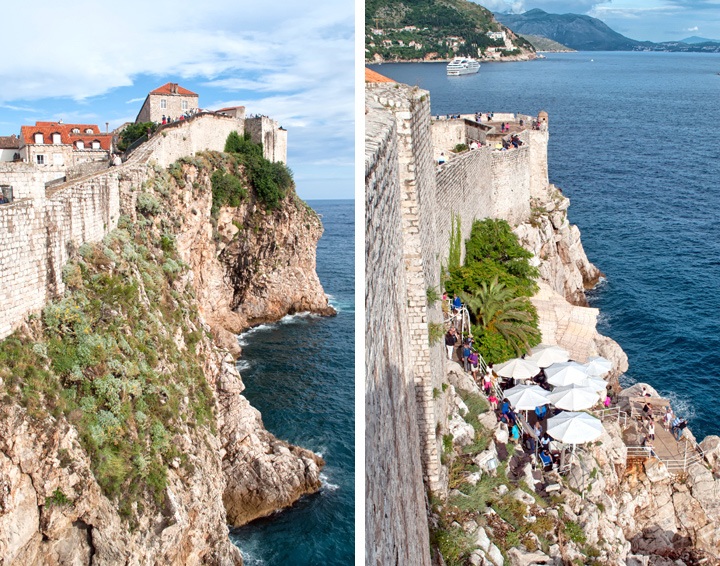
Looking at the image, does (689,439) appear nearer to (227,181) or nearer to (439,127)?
(439,127)

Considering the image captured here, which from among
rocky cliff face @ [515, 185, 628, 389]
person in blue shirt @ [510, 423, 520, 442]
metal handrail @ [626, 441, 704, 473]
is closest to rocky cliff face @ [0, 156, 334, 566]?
person in blue shirt @ [510, 423, 520, 442]

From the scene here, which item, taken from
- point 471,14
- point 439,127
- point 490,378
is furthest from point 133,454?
point 471,14

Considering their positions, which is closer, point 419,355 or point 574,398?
point 419,355

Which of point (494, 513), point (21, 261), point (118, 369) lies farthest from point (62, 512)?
point (494, 513)

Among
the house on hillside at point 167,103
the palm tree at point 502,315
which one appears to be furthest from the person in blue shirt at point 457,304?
the house on hillside at point 167,103

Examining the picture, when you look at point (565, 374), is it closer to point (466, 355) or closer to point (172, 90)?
point (466, 355)

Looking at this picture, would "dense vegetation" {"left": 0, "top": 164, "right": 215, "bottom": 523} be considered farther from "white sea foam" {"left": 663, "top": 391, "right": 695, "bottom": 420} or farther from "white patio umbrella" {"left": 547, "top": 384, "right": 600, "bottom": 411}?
"white sea foam" {"left": 663, "top": 391, "right": 695, "bottom": 420}

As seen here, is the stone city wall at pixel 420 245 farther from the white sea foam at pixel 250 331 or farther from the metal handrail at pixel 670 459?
the white sea foam at pixel 250 331
